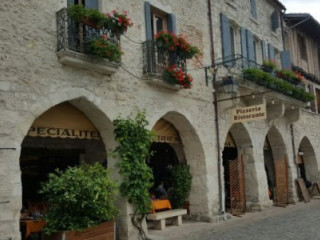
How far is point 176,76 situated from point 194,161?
2.71 meters

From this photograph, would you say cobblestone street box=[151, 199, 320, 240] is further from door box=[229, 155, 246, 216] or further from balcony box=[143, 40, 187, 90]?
balcony box=[143, 40, 187, 90]

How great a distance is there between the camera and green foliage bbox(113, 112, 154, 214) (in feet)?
25.1

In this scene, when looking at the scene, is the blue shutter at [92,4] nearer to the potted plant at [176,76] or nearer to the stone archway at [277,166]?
the potted plant at [176,76]

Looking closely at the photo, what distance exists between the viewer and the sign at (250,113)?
33.2 feet

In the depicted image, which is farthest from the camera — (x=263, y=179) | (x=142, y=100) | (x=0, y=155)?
(x=263, y=179)

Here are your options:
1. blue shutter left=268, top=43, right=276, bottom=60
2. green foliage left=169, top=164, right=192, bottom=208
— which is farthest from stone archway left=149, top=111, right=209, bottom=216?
blue shutter left=268, top=43, right=276, bottom=60

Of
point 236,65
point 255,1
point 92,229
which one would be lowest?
point 92,229

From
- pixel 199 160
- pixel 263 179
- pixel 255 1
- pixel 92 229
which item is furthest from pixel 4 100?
pixel 255 1

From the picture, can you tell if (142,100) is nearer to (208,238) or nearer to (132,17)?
(132,17)

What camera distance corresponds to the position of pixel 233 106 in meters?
11.2

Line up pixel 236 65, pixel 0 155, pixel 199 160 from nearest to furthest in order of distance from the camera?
pixel 0 155
pixel 199 160
pixel 236 65

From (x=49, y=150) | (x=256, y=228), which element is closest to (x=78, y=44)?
(x=49, y=150)

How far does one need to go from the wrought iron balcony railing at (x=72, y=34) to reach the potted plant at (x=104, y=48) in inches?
4.2

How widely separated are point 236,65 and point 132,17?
459cm
